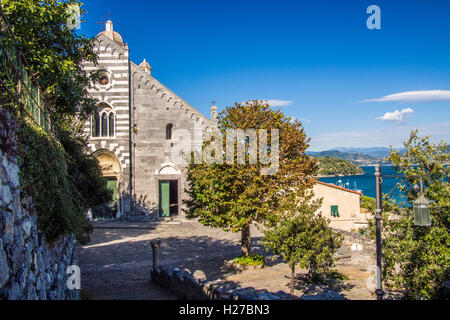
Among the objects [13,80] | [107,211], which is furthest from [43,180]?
[107,211]

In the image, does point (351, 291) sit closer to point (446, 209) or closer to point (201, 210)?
point (446, 209)

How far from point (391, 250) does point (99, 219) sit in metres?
24.5

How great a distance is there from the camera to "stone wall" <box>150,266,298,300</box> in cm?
714

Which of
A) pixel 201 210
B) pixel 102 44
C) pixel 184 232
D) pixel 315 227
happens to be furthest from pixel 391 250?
pixel 102 44

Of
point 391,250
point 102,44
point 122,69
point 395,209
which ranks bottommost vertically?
point 391,250

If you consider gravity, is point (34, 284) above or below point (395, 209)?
below

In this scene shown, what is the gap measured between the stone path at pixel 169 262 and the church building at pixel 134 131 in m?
2.81

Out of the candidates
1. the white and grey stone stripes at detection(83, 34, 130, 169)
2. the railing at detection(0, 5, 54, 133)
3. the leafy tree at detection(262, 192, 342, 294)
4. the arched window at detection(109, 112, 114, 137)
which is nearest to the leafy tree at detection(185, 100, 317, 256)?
the leafy tree at detection(262, 192, 342, 294)

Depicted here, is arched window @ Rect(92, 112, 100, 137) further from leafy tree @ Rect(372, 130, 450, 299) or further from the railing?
leafy tree @ Rect(372, 130, 450, 299)

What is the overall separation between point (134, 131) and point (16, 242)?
950 inches

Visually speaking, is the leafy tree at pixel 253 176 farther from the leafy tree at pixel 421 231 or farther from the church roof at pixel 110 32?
the church roof at pixel 110 32

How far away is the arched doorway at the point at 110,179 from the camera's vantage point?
1116 inches

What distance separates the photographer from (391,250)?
10.3m

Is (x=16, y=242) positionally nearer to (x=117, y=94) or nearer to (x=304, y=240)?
(x=304, y=240)
